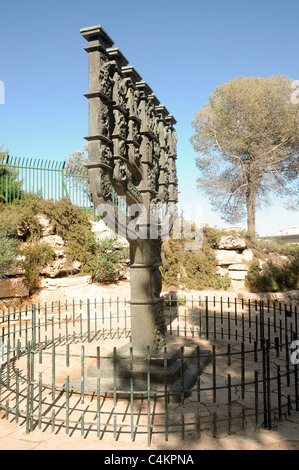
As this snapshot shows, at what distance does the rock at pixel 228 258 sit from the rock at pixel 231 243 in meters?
0.22

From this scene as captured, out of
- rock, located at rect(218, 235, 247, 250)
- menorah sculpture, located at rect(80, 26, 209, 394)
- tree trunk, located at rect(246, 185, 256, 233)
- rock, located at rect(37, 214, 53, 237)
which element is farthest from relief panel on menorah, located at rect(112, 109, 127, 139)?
tree trunk, located at rect(246, 185, 256, 233)

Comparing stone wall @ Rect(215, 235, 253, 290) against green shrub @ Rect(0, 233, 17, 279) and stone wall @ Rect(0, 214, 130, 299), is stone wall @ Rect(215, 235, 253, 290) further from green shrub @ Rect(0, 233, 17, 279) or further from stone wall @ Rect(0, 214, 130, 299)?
green shrub @ Rect(0, 233, 17, 279)

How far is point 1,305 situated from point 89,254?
10.9 feet

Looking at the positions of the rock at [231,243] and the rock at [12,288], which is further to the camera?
the rock at [231,243]

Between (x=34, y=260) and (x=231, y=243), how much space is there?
751 cm

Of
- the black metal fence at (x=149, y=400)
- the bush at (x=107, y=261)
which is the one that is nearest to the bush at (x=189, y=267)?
the bush at (x=107, y=261)

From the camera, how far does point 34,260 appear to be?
10.4 m

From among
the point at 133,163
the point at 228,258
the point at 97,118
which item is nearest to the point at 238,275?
the point at 228,258

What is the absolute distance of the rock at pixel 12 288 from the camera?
956cm

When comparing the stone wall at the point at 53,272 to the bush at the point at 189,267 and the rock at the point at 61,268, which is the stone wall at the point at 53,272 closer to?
the rock at the point at 61,268

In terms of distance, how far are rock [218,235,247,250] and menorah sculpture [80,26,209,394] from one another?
7.83 meters

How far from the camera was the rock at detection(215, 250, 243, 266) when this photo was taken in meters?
13.1
